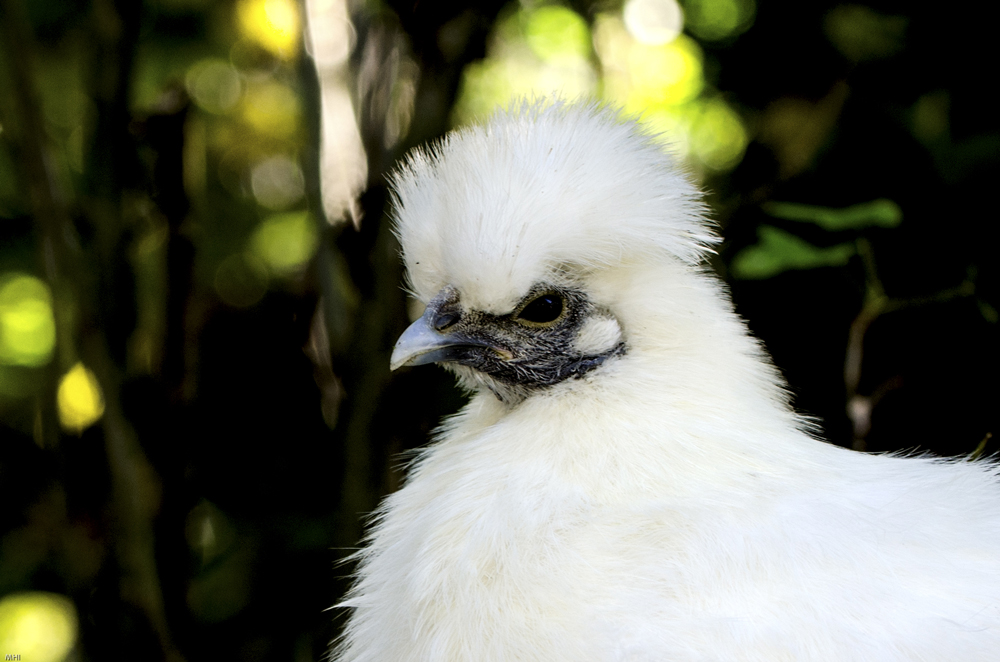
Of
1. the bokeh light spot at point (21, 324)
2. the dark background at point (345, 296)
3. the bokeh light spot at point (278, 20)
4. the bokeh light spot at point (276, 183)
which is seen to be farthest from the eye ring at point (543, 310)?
the bokeh light spot at point (276, 183)

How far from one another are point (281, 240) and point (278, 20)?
91.5 inches

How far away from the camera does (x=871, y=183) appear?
207cm

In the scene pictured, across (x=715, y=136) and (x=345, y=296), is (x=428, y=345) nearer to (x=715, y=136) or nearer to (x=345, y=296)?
(x=345, y=296)

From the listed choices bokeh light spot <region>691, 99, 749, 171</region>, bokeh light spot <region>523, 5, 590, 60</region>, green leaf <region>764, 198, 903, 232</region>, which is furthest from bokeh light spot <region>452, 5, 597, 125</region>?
green leaf <region>764, 198, 903, 232</region>

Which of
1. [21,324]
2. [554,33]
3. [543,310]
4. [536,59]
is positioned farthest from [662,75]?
[21,324]

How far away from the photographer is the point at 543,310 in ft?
4.28

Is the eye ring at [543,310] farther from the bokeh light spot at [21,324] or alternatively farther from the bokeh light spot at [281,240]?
the bokeh light spot at [281,240]

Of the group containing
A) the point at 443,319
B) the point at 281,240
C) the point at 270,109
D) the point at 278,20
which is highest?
the point at 278,20

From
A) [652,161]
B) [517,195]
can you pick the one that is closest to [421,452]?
[517,195]

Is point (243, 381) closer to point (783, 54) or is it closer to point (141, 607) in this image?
point (141, 607)

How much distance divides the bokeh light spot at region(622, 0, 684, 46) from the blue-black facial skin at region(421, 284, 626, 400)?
2.24 metres

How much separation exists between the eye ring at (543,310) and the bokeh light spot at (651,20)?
2.24 metres

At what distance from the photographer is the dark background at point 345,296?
1596mm

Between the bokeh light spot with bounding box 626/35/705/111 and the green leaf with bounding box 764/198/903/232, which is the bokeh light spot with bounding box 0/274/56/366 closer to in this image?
the bokeh light spot with bounding box 626/35/705/111
